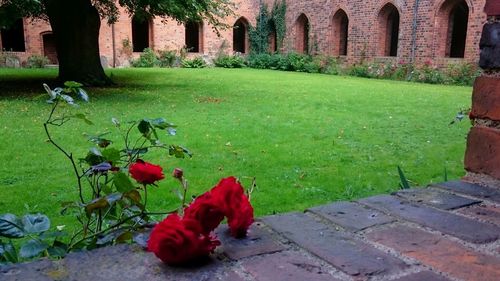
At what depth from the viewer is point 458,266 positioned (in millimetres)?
1110

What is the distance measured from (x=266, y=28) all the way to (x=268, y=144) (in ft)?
68.0

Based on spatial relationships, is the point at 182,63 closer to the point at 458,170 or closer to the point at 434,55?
the point at 434,55

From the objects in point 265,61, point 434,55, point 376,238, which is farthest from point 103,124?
point 265,61

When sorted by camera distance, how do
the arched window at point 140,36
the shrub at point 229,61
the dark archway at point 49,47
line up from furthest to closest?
the arched window at point 140,36 < the shrub at point 229,61 < the dark archway at point 49,47

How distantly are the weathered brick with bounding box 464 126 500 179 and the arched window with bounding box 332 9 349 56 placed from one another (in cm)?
1988

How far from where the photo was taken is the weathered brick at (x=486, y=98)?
76.4 inches

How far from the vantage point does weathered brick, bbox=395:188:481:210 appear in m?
1.57

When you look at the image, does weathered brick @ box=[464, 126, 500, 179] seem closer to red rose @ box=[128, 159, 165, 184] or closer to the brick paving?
the brick paving

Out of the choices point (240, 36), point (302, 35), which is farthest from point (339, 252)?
point (240, 36)

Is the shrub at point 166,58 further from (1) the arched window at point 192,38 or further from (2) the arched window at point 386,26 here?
(2) the arched window at point 386,26

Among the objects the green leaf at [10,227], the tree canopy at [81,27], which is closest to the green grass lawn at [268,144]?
the tree canopy at [81,27]

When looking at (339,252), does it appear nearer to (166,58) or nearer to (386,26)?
(386,26)

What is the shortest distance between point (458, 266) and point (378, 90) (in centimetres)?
1172

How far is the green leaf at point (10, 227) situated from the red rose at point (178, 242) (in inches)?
22.0
